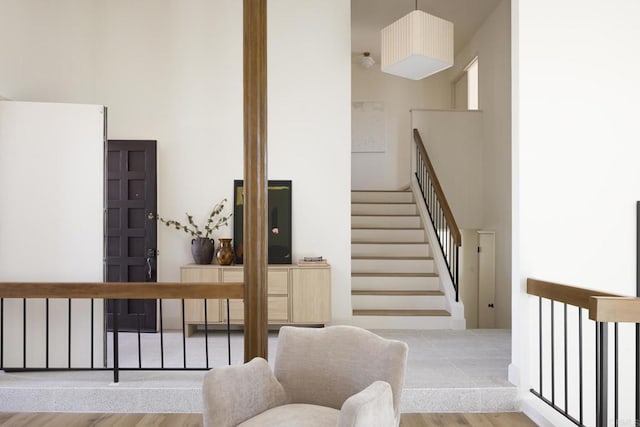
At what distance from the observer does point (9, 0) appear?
4.59 meters

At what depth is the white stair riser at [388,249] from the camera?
23.2 ft

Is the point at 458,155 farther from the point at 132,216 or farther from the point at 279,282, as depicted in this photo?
the point at 132,216

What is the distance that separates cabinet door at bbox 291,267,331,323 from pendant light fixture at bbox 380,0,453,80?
7.91 ft

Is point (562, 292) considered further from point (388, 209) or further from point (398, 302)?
point (388, 209)

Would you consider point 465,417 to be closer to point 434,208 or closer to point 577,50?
point 577,50

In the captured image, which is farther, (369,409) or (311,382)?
(311,382)

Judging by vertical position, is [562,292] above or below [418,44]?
below

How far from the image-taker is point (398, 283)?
258 inches

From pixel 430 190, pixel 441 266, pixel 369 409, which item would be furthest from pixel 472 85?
pixel 369 409

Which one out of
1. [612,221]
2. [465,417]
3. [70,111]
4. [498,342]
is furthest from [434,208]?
[70,111]

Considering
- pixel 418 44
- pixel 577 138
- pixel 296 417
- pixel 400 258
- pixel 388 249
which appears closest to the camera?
pixel 296 417

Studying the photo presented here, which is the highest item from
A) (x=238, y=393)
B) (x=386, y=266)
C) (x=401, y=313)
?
(x=386, y=266)

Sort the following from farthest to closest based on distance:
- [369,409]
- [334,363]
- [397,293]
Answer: [397,293], [334,363], [369,409]

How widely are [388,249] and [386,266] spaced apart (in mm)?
364
